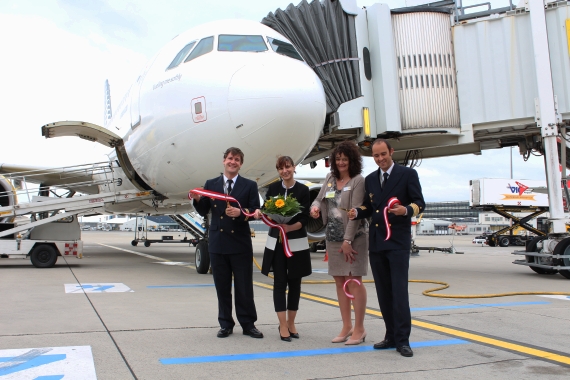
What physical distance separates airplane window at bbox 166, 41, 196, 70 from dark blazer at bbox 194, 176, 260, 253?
404 cm

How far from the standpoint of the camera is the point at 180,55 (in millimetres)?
7914

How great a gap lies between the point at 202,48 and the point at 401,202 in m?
A: 4.89

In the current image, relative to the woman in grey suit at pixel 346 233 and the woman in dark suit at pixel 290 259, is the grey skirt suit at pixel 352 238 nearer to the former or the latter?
the woman in grey suit at pixel 346 233

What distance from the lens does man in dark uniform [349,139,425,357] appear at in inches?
143

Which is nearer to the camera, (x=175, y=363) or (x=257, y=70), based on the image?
(x=175, y=363)

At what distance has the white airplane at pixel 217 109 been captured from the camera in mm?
6422

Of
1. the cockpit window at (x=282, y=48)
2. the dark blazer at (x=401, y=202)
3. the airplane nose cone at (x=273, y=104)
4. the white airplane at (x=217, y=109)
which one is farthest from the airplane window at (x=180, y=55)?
the dark blazer at (x=401, y=202)

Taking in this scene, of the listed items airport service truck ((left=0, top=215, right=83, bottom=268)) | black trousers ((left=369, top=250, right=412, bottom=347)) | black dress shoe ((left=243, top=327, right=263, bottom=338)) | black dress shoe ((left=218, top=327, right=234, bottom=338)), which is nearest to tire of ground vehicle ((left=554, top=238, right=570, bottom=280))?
black trousers ((left=369, top=250, right=412, bottom=347))

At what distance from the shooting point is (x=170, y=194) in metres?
8.98

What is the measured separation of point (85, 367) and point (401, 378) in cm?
195

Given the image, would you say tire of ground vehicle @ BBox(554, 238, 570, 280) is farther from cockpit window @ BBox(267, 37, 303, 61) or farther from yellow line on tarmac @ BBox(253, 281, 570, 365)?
cockpit window @ BBox(267, 37, 303, 61)

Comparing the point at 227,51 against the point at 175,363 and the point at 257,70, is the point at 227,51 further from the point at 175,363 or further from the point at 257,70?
the point at 175,363

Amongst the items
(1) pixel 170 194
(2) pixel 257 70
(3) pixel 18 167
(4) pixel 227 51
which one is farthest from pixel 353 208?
(3) pixel 18 167

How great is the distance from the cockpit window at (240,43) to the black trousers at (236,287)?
3905 millimetres
